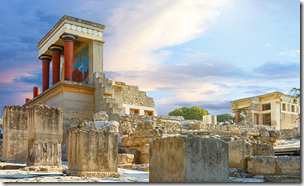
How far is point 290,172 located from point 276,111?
31.9 meters

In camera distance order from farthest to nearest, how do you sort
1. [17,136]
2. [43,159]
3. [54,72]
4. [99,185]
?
[54,72], [17,136], [43,159], [99,185]

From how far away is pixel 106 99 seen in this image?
15.7 metres

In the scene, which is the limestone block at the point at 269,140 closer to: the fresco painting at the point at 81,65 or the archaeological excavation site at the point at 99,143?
the archaeological excavation site at the point at 99,143

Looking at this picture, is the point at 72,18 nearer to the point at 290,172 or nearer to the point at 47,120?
the point at 47,120

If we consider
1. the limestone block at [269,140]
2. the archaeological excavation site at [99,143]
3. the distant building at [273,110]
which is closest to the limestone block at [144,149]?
the archaeological excavation site at [99,143]

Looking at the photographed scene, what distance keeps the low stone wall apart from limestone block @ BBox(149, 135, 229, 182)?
5.67ft

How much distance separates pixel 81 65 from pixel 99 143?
14.4 meters

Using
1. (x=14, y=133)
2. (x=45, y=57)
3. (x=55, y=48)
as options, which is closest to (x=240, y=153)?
(x=14, y=133)

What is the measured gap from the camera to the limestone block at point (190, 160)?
11.8 ft

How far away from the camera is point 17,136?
9.34 meters

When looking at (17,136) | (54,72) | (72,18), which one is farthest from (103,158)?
(54,72)

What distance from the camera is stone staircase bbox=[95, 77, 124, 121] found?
15.2 meters

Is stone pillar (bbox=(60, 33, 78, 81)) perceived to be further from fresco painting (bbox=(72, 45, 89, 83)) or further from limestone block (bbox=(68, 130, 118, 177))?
limestone block (bbox=(68, 130, 118, 177))

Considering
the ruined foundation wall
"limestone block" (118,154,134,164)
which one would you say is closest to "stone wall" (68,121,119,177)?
"limestone block" (118,154,134,164)
